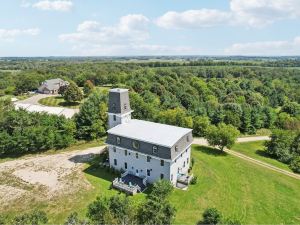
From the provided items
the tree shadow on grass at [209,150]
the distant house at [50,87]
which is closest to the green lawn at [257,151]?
the tree shadow on grass at [209,150]

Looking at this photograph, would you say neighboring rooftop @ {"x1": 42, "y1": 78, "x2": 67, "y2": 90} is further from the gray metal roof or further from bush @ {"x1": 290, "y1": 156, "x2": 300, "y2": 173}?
bush @ {"x1": 290, "y1": 156, "x2": 300, "y2": 173}

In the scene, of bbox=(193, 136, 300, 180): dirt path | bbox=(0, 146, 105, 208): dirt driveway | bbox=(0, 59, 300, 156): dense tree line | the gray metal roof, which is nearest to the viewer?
bbox=(0, 146, 105, 208): dirt driveway

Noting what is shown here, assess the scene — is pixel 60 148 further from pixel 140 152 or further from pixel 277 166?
pixel 277 166

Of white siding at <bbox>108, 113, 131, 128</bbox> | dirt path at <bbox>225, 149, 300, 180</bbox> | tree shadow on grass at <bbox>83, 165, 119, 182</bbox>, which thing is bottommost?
dirt path at <bbox>225, 149, 300, 180</bbox>

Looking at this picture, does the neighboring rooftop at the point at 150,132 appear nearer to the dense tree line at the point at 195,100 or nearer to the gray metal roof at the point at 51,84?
the dense tree line at the point at 195,100

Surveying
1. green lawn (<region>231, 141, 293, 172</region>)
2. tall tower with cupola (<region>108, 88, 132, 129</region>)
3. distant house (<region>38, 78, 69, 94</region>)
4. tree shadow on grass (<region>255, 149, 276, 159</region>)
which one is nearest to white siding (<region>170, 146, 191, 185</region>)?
tall tower with cupola (<region>108, 88, 132, 129</region>)
